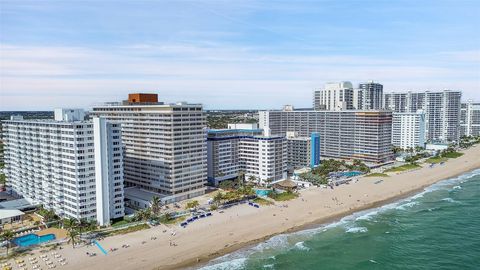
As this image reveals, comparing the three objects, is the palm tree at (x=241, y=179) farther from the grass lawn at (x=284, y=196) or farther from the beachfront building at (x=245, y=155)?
the grass lawn at (x=284, y=196)

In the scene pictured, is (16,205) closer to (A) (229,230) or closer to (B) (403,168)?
(A) (229,230)

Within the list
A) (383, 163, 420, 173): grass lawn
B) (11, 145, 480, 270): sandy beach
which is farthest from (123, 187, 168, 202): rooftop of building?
(383, 163, 420, 173): grass lawn

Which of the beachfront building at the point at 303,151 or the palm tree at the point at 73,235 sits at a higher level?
the beachfront building at the point at 303,151

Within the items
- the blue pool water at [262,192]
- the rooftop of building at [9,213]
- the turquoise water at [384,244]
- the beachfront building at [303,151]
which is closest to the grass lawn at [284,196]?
the blue pool water at [262,192]

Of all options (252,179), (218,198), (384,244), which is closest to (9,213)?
(218,198)

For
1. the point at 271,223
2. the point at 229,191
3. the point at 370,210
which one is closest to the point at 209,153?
the point at 229,191
